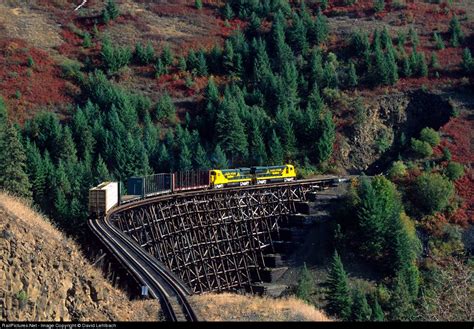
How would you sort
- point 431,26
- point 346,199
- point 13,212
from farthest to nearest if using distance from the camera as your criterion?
→ point 431,26 < point 346,199 < point 13,212

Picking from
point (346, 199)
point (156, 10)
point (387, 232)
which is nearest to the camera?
point (387, 232)

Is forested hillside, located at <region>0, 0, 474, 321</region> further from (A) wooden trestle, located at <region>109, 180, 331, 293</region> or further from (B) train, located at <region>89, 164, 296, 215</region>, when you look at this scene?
(A) wooden trestle, located at <region>109, 180, 331, 293</region>

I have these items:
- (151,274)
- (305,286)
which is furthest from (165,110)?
(151,274)

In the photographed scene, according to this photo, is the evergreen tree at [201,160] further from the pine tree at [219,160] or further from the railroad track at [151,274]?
the railroad track at [151,274]

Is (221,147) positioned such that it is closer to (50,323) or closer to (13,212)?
(13,212)

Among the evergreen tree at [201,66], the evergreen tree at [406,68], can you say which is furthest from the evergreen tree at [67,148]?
the evergreen tree at [406,68]

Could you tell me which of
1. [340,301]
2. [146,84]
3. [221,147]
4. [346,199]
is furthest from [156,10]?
[340,301]
